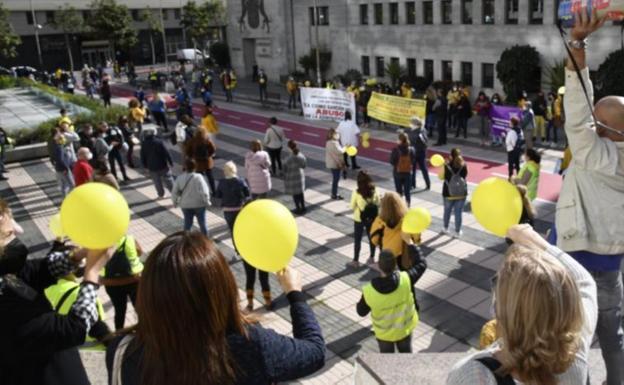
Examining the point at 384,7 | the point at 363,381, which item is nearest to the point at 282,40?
the point at 384,7

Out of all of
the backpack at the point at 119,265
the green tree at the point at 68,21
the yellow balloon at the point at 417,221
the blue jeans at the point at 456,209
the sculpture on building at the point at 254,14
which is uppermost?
the green tree at the point at 68,21

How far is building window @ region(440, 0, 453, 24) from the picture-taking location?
92.4 ft

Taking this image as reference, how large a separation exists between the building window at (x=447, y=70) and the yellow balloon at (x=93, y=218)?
26.6m

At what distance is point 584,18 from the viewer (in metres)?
3.11

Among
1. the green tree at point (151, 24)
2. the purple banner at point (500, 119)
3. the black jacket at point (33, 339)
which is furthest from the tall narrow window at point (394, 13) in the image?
the green tree at point (151, 24)

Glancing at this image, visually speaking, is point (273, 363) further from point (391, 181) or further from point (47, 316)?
point (391, 181)

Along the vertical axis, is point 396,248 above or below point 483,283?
above

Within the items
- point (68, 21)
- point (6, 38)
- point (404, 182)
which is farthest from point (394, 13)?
point (68, 21)

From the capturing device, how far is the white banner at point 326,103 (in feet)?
61.8

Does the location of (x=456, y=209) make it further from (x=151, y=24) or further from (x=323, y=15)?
(x=151, y=24)

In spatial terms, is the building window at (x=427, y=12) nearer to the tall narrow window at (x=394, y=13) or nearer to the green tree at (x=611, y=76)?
the tall narrow window at (x=394, y=13)

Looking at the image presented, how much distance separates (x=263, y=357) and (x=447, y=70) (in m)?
28.5

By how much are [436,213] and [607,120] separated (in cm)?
890

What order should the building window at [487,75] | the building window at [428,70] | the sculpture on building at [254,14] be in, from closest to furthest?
the building window at [487,75]
the building window at [428,70]
the sculpture on building at [254,14]
